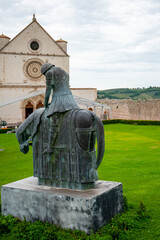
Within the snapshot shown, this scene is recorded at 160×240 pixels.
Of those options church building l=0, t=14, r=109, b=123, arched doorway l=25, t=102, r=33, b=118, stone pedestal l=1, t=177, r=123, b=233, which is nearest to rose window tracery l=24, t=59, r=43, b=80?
church building l=0, t=14, r=109, b=123

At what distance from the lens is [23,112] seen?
3988 cm

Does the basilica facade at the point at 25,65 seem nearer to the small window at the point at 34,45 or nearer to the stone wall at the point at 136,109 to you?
the small window at the point at 34,45

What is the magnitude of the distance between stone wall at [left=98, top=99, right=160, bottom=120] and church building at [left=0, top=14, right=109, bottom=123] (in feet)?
17.6

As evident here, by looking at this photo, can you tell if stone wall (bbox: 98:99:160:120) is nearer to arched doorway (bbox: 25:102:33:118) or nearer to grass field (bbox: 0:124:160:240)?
arched doorway (bbox: 25:102:33:118)

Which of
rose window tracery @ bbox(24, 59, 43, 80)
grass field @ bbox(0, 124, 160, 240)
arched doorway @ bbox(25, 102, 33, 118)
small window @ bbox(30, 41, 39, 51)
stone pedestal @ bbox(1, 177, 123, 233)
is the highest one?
small window @ bbox(30, 41, 39, 51)

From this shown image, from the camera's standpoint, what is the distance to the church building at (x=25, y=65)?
39.8 metres

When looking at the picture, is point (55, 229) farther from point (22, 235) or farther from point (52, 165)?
point (52, 165)

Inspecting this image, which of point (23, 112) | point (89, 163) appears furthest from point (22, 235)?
point (23, 112)

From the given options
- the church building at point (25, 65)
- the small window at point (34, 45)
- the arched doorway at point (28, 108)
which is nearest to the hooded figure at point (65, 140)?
the church building at point (25, 65)

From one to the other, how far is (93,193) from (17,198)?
161 cm

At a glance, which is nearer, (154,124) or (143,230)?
(143,230)

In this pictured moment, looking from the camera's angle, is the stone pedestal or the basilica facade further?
the basilica facade

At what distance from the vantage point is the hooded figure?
17.5 ft

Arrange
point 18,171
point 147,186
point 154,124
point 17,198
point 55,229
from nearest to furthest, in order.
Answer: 1. point 55,229
2. point 17,198
3. point 147,186
4. point 18,171
5. point 154,124
